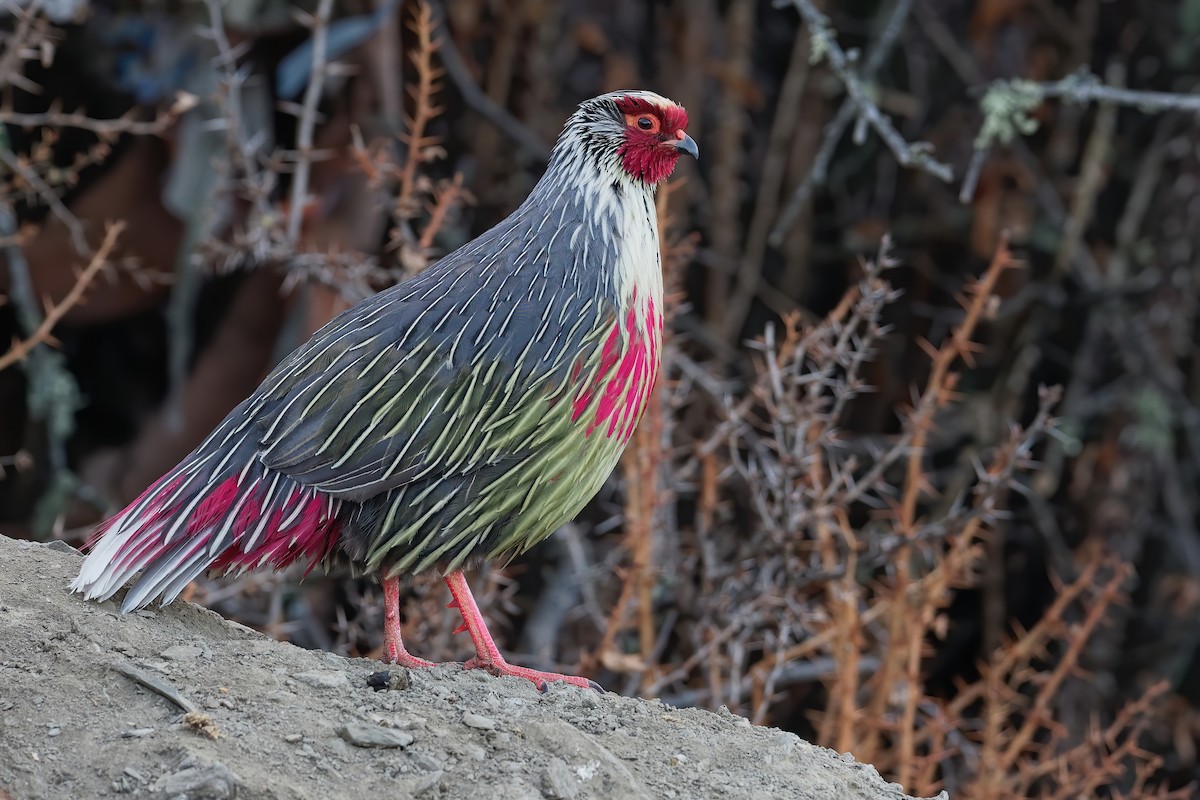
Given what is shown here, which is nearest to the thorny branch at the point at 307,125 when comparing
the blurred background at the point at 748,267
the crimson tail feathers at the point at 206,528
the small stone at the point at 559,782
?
the blurred background at the point at 748,267

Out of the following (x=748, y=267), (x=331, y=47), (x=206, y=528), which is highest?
(x=331, y=47)

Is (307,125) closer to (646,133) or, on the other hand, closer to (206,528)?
(646,133)

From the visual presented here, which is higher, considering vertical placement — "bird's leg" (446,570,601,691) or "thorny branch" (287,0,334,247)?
"thorny branch" (287,0,334,247)

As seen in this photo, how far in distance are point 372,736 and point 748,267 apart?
4967mm

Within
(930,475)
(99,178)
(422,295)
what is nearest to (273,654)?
(422,295)

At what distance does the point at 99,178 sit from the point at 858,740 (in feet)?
12.2

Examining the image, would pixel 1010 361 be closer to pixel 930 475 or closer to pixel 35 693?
pixel 930 475

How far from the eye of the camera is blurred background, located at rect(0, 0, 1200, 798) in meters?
5.30

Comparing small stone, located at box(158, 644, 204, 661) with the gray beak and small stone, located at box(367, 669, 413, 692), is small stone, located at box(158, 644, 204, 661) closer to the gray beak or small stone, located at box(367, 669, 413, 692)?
small stone, located at box(367, 669, 413, 692)

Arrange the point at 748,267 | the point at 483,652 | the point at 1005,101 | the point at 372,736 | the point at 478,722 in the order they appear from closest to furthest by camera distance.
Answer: the point at 372,736 < the point at 478,722 < the point at 483,652 < the point at 1005,101 < the point at 748,267

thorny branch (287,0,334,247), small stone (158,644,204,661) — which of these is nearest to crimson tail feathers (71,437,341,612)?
small stone (158,644,204,661)

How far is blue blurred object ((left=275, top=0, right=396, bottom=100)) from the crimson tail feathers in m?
2.85

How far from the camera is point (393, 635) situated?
11.5 feet

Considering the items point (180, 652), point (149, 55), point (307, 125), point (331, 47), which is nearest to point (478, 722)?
point (180, 652)
